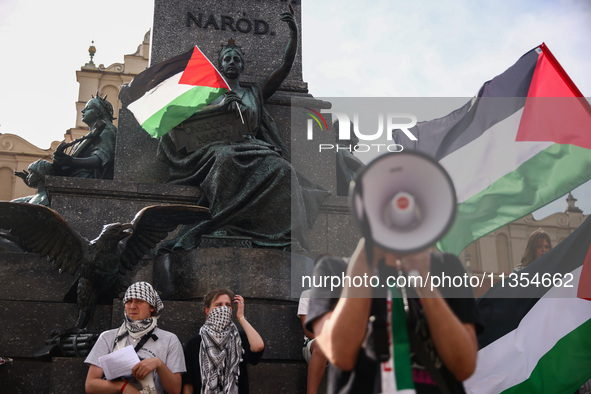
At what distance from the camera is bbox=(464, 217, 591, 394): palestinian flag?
5.23 metres

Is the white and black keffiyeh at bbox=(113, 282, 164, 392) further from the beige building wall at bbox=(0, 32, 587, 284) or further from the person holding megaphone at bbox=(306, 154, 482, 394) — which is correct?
the beige building wall at bbox=(0, 32, 587, 284)

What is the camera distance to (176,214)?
22.2ft

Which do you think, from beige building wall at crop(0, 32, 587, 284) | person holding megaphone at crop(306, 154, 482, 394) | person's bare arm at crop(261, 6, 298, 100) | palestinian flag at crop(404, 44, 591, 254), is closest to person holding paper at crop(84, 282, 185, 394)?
palestinian flag at crop(404, 44, 591, 254)

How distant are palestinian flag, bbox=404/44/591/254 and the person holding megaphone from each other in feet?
12.1

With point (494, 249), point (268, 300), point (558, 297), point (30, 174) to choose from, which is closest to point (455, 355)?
point (558, 297)

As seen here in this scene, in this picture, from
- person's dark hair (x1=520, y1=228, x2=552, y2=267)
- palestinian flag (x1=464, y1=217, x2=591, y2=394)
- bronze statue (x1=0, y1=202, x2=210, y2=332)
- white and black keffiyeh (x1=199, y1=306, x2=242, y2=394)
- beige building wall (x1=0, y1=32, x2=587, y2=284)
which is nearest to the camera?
white and black keffiyeh (x1=199, y1=306, x2=242, y2=394)

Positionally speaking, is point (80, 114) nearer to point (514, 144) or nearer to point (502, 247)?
point (502, 247)

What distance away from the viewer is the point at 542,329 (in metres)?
5.45

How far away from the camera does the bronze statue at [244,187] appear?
7.48 meters

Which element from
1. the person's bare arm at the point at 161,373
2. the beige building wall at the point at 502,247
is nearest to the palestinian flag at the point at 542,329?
the person's bare arm at the point at 161,373

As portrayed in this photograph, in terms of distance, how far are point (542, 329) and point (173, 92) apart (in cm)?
527

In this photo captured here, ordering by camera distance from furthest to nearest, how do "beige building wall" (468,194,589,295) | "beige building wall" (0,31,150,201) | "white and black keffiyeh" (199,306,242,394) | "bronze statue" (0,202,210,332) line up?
"beige building wall" (0,31,150,201)
"beige building wall" (468,194,589,295)
"bronze statue" (0,202,210,332)
"white and black keffiyeh" (199,306,242,394)

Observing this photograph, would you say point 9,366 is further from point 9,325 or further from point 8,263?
point 8,263

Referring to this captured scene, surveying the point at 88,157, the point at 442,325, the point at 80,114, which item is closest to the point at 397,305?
the point at 442,325
